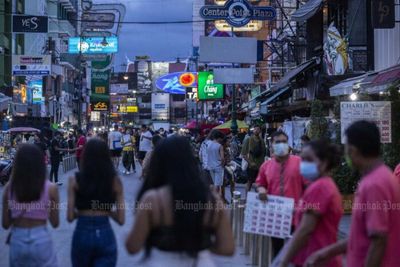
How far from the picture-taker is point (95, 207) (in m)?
5.69

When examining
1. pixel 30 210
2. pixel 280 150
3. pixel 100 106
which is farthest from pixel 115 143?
pixel 100 106

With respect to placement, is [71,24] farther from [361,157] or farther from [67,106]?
[361,157]

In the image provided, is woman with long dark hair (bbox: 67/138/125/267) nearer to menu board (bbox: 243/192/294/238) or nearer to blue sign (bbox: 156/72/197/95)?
menu board (bbox: 243/192/294/238)

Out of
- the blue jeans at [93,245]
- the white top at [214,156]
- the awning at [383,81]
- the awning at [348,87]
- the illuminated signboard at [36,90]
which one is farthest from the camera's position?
the illuminated signboard at [36,90]


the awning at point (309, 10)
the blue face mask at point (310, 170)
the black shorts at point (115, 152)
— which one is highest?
the awning at point (309, 10)

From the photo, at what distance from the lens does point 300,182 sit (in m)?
7.37

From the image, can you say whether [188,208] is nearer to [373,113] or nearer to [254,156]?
[373,113]

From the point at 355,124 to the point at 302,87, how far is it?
22.8 meters

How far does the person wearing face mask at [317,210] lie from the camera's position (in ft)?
16.5

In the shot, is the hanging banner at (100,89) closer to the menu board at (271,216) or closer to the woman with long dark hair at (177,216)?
the menu board at (271,216)

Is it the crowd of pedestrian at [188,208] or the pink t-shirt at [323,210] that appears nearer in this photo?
the crowd of pedestrian at [188,208]

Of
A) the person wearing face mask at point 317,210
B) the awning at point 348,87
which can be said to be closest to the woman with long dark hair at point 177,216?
the person wearing face mask at point 317,210

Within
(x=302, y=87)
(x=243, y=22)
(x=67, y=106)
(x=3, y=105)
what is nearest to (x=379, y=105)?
(x=243, y=22)

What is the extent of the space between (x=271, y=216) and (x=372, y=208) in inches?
112
